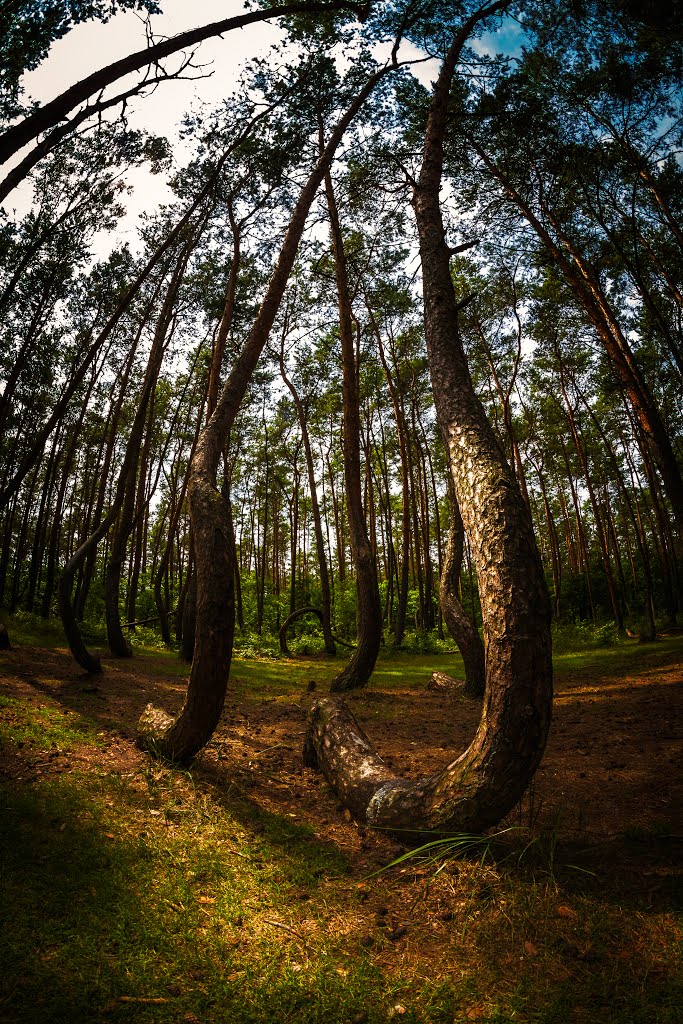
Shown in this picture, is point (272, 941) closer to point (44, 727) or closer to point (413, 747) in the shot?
point (413, 747)

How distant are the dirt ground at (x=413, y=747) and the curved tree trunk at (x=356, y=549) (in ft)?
1.80

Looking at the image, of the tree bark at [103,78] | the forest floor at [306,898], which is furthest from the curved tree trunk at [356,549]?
the tree bark at [103,78]

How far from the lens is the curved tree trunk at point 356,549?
28.0 feet

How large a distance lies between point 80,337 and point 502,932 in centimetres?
1908

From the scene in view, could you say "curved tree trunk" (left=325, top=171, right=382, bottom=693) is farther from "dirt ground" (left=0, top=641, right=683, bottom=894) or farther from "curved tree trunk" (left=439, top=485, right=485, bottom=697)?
"curved tree trunk" (left=439, top=485, right=485, bottom=697)

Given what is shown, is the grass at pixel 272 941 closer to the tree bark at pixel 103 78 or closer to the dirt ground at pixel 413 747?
the dirt ground at pixel 413 747

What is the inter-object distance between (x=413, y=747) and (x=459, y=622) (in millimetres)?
2970

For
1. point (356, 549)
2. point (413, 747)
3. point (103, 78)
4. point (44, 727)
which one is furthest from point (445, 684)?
point (103, 78)

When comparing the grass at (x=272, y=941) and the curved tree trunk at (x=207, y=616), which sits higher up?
the curved tree trunk at (x=207, y=616)

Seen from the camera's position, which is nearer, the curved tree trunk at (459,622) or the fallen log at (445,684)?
the curved tree trunk at (459,622)

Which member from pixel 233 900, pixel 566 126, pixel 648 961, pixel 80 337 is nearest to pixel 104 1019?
pixel 233 900

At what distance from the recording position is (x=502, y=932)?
7.05 ft

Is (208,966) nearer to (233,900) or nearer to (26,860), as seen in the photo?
(233,900)

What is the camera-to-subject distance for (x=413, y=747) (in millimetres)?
5137
